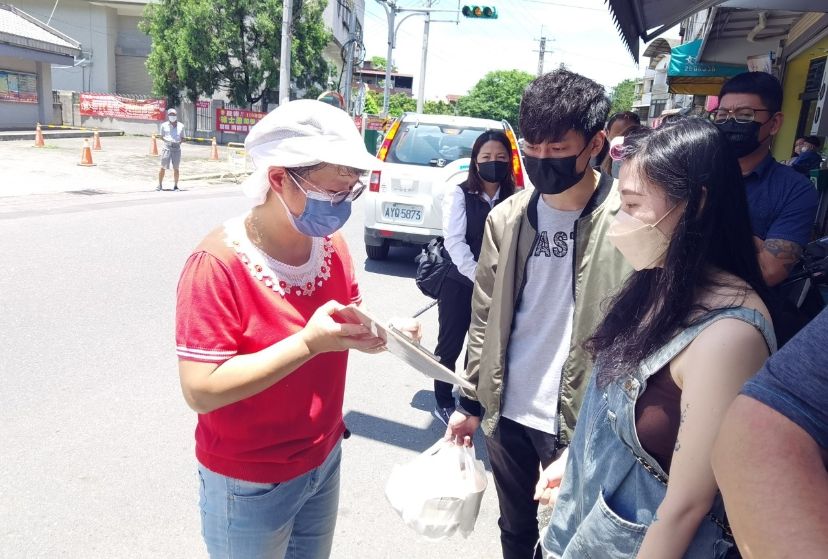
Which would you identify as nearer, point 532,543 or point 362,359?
point 532,543

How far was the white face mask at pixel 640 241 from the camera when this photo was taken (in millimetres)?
1464

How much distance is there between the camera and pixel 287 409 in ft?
5.73

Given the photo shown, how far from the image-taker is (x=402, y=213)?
25.7 ft

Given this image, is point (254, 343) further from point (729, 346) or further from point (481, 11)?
point (481, 11)

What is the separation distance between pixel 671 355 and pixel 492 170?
2.93 metres

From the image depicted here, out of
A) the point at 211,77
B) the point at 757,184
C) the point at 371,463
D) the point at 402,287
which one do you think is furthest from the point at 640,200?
the point at 211,77

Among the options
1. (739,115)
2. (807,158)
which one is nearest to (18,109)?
(807,158)

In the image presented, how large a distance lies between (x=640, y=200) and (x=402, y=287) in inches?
236

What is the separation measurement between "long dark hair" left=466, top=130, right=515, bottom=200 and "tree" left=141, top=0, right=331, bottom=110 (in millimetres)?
26643

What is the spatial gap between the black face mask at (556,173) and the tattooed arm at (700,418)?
110cm

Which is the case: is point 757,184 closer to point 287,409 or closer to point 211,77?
point 287,409

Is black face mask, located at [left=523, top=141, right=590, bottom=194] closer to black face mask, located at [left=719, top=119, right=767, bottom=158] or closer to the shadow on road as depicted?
black face mask, located at [left=719, top=119, right=767, bottom=158]

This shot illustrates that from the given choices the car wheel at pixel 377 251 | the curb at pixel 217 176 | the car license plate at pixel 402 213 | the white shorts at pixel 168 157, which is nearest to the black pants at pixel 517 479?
the car license plate at pixel 402 213

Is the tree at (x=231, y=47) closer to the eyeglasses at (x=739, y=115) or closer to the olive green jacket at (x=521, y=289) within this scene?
the eyeglasses at (x=739, y=115)
